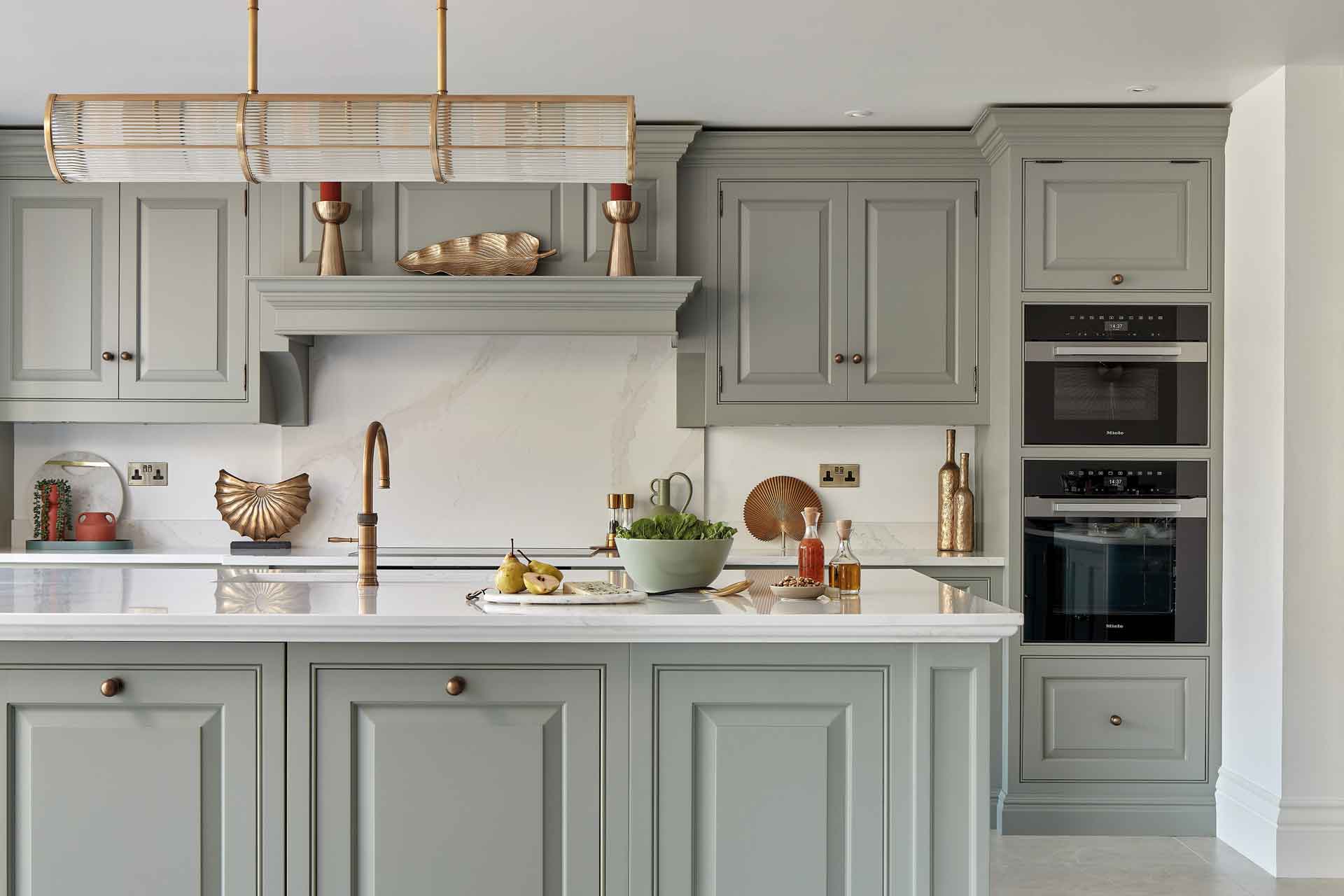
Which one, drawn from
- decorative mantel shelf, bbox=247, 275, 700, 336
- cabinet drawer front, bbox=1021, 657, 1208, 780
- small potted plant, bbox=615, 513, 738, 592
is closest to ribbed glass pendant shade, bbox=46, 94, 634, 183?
small potted plant, bbox=615, 513, 738, 592

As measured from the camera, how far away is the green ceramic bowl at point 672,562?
7.63ft

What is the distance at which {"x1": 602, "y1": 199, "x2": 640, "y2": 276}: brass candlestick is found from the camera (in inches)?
152

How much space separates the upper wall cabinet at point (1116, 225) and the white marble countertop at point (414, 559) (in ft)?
3.20

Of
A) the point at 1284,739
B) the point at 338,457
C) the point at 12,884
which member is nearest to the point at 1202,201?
the point at 1284,739

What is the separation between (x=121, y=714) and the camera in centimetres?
216

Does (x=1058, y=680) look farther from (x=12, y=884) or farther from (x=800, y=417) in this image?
(x=12, y=884)

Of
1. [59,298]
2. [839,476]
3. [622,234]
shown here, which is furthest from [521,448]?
[59,298]

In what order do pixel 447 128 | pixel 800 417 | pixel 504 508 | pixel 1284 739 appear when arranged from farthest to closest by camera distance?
1. pixel 504 508
2. pixel 800 417
3. pixel 1284 739
4. pixel 447 128

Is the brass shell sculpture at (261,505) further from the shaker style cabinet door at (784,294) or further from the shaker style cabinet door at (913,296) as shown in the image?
the shaker style cabinet door at (913,296)

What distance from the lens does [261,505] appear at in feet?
13.9

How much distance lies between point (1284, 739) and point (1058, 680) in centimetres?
67

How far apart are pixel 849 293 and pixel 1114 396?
3.11ft

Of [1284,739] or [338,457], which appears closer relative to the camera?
[1284,739]

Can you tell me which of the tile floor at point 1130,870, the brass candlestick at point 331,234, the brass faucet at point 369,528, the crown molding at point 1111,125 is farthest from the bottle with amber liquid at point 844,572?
the brass candlestick at point 331,234
